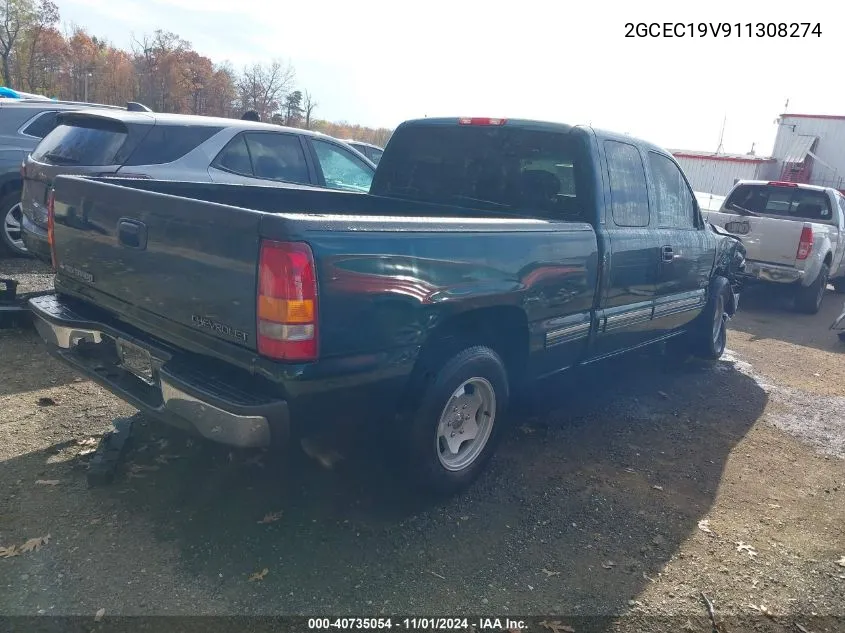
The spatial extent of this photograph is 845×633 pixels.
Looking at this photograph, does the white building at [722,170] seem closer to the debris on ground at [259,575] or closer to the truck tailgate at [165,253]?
the truck tailgate at [165,253]

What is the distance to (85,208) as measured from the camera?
3379 mm

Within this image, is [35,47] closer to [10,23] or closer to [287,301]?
[10,23]

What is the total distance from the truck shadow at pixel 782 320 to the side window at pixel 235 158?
6.28 metres

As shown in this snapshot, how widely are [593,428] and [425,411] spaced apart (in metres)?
2.02

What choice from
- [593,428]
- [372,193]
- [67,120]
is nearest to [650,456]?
[593,428]

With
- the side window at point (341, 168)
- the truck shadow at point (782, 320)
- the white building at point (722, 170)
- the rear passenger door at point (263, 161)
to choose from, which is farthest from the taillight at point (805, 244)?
the white building at point (722, 170)

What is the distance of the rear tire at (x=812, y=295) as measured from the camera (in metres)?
9.66

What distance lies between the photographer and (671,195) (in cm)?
523

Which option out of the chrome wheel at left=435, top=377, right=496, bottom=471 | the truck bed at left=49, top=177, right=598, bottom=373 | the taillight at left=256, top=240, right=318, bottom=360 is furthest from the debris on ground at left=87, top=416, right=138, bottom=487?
the chrome wheel at left=435, top=377, right=496, bottom=471

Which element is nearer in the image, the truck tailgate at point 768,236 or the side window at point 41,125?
the side window at point 41,125

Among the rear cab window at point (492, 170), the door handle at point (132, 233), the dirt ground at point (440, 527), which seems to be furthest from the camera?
the rear cab window at point (492, 170)

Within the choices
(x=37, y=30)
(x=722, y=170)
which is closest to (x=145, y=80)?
(x=37, y=30)

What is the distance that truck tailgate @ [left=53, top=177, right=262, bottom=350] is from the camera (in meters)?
2.62

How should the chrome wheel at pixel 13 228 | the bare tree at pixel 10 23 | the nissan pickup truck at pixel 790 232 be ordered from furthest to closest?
the bare tree at pixel 10 23 < the nissan pickup truck at pixel 790 232 < the chrome wheel at pixel 13 228
